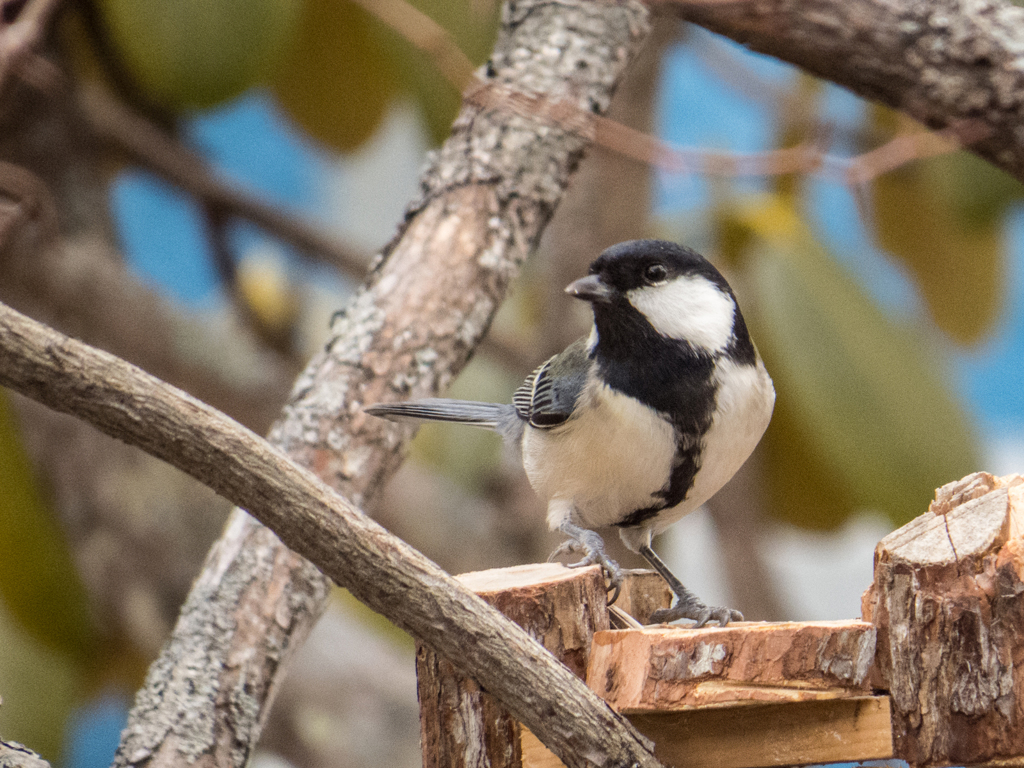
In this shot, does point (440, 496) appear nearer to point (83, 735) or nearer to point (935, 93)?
point (83, 735)

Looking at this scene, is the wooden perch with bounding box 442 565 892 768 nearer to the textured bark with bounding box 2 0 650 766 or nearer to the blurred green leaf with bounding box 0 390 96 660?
the textured bark with bounding box 2 0 650 766

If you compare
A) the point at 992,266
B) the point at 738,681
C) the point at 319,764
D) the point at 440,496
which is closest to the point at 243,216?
the point at 440,496

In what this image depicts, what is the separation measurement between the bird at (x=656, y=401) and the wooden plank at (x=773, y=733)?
0.53 ft

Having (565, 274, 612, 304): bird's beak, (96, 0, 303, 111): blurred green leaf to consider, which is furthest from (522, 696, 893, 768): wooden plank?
(96, 0, 303, 111): blurred green leaf

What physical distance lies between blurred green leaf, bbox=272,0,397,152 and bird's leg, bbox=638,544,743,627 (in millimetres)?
1366

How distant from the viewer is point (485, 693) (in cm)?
77

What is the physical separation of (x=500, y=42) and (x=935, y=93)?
0.57 m

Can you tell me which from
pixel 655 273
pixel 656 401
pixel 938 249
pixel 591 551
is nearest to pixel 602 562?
pixel 591 551

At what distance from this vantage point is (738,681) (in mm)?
705

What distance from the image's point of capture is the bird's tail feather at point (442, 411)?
1.10 metres

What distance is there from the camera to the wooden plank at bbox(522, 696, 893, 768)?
0.72m

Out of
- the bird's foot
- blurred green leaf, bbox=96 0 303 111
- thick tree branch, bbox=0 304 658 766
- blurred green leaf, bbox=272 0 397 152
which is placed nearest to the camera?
thick tree branch, bbox=0 304 658 766

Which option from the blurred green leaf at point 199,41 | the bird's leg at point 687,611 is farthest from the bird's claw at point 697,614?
the blurred green leaf at point 199,41

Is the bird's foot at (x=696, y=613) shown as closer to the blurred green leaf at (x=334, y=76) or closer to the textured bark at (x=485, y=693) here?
the textured bark at (x=485, y=693)
